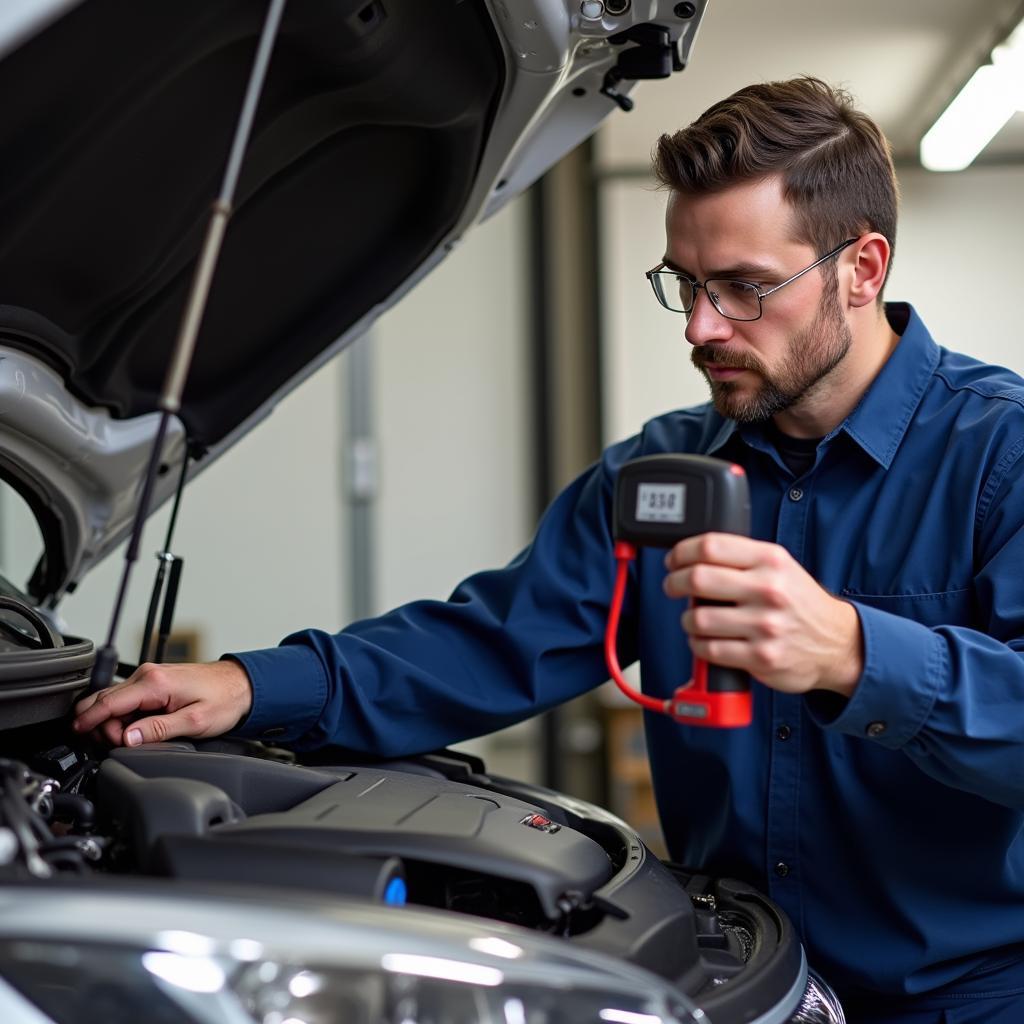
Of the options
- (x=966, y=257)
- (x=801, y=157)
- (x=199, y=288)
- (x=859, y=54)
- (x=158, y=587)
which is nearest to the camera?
(x=199, y=288)

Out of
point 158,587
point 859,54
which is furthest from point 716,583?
point 859,54

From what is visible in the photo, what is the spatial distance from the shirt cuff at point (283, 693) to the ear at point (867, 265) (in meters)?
0.75

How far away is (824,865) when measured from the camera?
1324 millimetres

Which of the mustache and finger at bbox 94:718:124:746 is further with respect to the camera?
the mustache

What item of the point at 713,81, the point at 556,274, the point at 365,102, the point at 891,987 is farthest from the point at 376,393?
the point at 891,987

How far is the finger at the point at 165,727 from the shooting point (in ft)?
3.84

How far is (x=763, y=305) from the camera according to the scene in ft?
4.33

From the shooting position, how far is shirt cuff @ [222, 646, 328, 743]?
4.32ft

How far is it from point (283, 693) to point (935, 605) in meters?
0.71

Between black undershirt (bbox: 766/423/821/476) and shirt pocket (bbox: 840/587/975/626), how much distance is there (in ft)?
0.70

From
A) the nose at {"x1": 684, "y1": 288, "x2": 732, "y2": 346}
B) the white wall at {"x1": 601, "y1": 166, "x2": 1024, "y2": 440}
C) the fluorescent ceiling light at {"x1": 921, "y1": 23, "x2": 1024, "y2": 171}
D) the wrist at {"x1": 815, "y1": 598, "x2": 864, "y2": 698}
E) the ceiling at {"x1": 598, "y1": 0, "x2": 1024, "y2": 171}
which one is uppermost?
the ceiling at {"x1": 598, "y1": 0, "x2": 1024, "y2": 171}

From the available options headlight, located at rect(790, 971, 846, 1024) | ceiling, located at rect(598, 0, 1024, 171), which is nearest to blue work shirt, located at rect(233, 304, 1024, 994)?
headlight, located at rect(790, 971, 846, 1024)

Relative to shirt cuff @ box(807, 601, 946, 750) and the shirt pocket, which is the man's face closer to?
the shirt pocket

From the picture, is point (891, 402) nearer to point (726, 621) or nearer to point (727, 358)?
point (727, 358)
